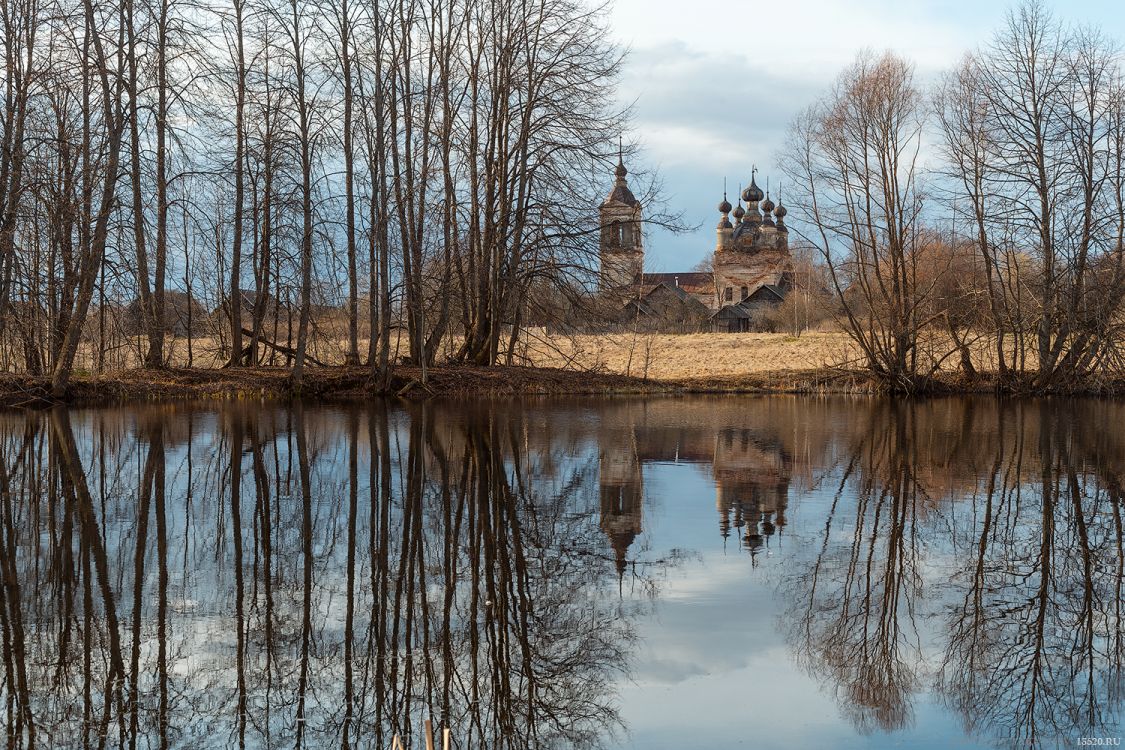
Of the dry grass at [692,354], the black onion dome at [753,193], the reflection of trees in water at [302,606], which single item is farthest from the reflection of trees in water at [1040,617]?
the black onion dome at [753,193]

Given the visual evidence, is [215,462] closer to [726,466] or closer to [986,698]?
[726,466]

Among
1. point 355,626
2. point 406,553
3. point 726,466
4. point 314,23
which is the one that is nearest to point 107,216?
point 314,23

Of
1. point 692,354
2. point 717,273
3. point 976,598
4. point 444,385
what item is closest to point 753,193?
point 717,273

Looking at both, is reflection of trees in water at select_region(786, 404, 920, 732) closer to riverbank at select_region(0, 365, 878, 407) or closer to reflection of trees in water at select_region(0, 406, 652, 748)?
reflection of trees in water at select_region(0, 406, 652, 748)

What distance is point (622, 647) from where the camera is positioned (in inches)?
238

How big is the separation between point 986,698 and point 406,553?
430 centimetres

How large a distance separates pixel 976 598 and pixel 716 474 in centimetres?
612

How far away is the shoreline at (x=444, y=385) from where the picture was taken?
23.6m

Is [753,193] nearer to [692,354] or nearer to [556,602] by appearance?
[692,354]

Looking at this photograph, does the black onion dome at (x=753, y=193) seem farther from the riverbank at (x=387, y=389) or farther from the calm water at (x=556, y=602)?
the calm water at (x=556, y=602)

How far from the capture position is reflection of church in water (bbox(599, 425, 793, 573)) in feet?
30.9

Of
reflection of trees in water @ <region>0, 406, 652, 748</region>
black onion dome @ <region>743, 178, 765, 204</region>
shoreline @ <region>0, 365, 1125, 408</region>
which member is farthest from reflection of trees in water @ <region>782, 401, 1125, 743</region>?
black onion dome @ <region>743, 178, 765, 204</region>

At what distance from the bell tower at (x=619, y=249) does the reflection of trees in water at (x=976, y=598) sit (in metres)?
15.6

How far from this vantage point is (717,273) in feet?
405
